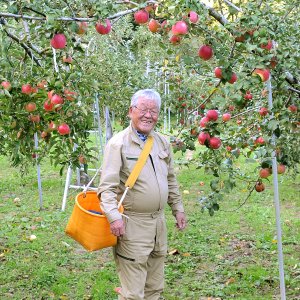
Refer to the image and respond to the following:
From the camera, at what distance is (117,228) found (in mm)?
2852

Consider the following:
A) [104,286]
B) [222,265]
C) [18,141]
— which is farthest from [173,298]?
[18,141]

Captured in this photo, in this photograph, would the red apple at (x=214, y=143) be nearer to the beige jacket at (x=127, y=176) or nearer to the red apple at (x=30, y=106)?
the beige jacket at (x=127, y=176)

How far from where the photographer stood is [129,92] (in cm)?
650

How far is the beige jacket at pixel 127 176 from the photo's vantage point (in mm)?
2920

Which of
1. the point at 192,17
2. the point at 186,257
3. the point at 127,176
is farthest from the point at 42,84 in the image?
the point at 186,257

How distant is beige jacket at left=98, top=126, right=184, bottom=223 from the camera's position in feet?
9.58

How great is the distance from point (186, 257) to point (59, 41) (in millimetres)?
3080

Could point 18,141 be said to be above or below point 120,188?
above

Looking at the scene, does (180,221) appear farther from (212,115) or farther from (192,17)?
(192,17)

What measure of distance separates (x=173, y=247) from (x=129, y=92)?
204 centimetres

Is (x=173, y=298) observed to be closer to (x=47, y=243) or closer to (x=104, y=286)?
(x=104, y=286)

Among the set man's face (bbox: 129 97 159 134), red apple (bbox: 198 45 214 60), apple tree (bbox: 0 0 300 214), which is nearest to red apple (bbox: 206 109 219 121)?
apple tree (bbox: 0 0 300 214)

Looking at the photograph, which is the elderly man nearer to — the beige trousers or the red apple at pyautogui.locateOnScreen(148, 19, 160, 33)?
the beige trousers

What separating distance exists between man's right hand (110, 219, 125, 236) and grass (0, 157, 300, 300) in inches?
51.7
